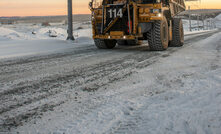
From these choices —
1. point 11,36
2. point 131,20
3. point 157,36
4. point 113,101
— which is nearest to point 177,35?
point 157,36

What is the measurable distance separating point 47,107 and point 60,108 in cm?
17

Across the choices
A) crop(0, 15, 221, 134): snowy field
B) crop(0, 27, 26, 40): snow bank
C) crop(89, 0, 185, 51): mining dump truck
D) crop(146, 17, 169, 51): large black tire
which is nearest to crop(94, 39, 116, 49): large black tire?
crop(89, 0, 185, 51): mining dump truck

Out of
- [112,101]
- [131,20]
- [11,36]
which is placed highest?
[11,36]

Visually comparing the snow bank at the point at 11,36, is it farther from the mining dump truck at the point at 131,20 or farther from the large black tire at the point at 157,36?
the large black tire at the point at 157,36

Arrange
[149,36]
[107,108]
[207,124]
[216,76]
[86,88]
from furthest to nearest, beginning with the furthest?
[149,36] < [216,76] < [86,88] < [107,108] < [207,124]

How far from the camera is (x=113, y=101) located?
293 cm

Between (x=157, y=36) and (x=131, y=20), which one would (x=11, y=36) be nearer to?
(x=131, y=20)

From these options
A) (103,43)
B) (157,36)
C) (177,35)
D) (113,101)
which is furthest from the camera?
(177,35)

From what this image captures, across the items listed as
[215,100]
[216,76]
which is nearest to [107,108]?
[215,100]

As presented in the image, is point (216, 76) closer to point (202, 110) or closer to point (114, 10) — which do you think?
point (202, 110)

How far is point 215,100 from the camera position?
284 centimetres

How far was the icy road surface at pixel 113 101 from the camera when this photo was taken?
223 centimetres

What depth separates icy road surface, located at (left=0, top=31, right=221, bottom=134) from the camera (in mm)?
2227

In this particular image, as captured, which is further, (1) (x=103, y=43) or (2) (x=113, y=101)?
(1) (x=103, y=43)
